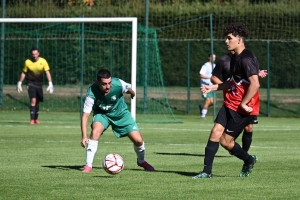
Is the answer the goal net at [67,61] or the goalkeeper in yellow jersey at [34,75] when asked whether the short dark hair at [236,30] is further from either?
the goal net at [67,61]

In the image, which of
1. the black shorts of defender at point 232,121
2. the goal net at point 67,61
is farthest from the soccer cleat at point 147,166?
the goal net at point 67,61

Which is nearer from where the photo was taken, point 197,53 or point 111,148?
point 111,148

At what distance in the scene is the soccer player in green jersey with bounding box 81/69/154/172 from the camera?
12087 mm

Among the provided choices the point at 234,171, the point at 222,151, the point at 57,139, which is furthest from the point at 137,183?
the point at 57,139

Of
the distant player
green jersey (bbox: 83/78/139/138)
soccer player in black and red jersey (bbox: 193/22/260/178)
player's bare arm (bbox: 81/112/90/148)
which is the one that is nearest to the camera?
soccer player in black and red jersey (bbox: 193/22/260/178)

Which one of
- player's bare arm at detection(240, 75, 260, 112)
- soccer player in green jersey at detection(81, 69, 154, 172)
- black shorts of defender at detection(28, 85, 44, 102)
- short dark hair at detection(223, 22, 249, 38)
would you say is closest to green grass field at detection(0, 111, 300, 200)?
soccer player in green jersey at detection(81, 69, 154, 172)

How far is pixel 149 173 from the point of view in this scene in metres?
11.9

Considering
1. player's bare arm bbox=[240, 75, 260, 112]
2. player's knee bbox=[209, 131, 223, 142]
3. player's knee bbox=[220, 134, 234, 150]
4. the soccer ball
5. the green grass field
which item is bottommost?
the green grass field

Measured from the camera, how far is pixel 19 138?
61.7 ft

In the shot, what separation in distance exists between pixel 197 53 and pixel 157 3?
2.52 m

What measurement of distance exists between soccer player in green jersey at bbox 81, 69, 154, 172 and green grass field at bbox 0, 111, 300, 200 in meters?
0.33

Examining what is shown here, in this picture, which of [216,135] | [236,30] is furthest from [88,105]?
[236,30]

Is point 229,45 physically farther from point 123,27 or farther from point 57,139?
point 123,27

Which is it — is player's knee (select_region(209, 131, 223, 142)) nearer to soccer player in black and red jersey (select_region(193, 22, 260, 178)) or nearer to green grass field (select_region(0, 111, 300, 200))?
soccer player in black and red jersey (select_region(193, 22, 260, 178))
